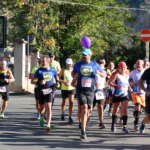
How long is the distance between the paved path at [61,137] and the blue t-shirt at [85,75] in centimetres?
111

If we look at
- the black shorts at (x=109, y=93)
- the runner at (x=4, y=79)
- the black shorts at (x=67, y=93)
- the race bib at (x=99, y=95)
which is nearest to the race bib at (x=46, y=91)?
the race bib at (x=99, y=95)

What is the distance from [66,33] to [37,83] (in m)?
23.4

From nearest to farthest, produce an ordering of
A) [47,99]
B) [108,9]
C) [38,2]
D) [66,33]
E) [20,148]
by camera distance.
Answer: [20,148] < [47,99] < [38,2] < [66,33] < [108,9]

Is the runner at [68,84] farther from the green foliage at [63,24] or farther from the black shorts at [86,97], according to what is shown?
the green foliage at [63,24]

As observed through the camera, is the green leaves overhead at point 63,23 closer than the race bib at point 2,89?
No

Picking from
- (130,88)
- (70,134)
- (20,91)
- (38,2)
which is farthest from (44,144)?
(38,2)

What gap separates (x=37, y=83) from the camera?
480 inches

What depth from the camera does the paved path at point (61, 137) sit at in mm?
9849

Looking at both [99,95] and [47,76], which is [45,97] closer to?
[47,76]

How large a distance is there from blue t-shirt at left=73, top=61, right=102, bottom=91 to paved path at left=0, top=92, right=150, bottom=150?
111cm

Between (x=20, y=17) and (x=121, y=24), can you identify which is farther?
(x=121, y=24)

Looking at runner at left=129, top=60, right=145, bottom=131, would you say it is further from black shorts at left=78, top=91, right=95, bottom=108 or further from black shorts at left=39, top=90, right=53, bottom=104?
black shorts at left=39, top=90, right=53, bottom=104

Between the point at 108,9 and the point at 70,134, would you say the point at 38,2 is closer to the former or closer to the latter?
the point at 108,9

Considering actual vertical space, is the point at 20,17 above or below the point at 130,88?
above
